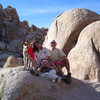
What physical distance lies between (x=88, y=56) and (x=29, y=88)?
493 cm

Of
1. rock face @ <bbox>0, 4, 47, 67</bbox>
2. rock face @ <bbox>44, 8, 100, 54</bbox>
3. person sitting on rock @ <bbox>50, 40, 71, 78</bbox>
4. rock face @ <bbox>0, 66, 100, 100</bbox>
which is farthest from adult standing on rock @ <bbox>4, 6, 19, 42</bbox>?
rock face @ <bbox>0, 66, 100, 100</bbox>

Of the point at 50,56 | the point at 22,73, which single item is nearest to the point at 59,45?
the point at 50,56

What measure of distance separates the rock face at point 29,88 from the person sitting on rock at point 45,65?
18 cm

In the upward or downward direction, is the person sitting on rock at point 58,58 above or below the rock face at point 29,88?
above

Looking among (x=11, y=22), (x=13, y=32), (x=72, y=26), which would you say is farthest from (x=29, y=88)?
(x=11, y=22)

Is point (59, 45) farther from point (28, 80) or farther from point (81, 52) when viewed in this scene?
point (28, 80)

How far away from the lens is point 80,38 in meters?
14.4

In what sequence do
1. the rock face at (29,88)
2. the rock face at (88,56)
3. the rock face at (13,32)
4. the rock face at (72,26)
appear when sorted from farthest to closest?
the rock face at (13,32)
the rock face at (72,26)
the rock face at (88,56)
the rock face at (29,88)

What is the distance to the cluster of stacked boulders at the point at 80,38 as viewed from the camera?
12.9 m

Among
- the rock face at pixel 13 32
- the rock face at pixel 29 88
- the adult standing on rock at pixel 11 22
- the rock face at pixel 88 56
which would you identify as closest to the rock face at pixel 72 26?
the rock face at pixel 88 56

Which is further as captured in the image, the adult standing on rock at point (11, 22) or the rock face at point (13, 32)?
the adult standing on rock at point (11, 22)

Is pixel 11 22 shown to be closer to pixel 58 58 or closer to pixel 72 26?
pixel 72 26

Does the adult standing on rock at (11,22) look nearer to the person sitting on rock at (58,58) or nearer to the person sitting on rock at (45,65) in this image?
the person sitting on rock at (58,58)

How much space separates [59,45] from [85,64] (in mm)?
2709
